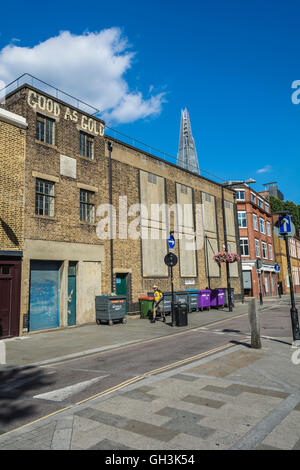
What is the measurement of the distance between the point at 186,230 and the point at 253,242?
17497 millimetres

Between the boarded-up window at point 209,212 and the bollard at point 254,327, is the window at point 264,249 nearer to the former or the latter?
the boarded-up window at point 209,212

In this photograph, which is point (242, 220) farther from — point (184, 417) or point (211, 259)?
point (184, 417)

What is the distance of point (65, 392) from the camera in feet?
20.5

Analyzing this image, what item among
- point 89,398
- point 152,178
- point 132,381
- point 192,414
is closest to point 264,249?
point 152,178

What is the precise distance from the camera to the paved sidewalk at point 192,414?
13.3 feet

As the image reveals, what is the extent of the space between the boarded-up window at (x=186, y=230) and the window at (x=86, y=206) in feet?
29.0

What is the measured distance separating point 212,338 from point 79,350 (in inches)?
182

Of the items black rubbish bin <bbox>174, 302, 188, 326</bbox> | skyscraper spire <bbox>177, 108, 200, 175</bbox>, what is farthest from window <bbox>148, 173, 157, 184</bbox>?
skyscraper spire <bbox>177, 108, 200, 175</bbox>

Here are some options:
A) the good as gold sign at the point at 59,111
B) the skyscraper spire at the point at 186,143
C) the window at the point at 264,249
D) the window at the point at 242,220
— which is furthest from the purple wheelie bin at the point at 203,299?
the skyscraper spire at the point at 186,143

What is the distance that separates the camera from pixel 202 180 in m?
29.6

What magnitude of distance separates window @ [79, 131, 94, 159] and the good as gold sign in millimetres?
381

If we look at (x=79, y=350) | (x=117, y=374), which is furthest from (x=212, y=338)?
(x=117, y=374)

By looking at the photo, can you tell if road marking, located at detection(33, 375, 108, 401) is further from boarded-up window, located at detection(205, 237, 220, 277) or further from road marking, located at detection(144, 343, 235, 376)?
boarded-up window, located at detection(205, 237, 220, 277)

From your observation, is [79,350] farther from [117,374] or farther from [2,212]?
[2,212]
